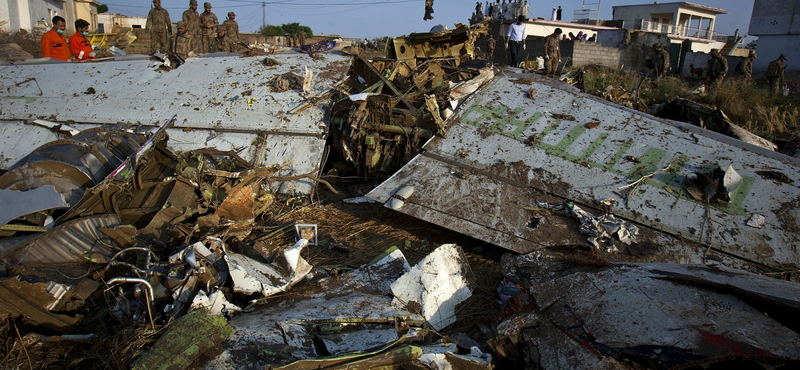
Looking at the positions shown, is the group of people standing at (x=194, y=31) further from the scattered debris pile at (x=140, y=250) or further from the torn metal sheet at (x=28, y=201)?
the torn metal sheet at (x=28, y=201)

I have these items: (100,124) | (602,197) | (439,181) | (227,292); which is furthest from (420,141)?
(100,124)

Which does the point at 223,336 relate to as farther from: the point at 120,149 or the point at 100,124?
the point at 100,124

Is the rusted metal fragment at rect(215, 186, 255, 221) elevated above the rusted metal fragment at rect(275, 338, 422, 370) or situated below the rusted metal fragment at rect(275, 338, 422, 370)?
above

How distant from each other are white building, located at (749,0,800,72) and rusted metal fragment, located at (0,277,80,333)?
953 inches

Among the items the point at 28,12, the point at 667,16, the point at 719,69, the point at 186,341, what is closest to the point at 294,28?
the point at 28,12

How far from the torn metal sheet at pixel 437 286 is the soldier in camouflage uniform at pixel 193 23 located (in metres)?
8.35

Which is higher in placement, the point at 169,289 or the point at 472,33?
the point at 472,33

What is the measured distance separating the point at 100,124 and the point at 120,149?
5.00ft

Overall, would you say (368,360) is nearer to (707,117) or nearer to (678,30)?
(707,117)

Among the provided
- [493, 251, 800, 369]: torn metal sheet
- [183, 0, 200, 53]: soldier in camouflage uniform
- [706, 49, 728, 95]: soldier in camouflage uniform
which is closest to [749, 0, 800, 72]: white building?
[706, 49, 728, 95]: soldier in camouflage uniform

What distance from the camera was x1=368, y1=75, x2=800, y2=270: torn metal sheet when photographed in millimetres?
3582

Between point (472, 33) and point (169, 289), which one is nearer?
point (169, 289)

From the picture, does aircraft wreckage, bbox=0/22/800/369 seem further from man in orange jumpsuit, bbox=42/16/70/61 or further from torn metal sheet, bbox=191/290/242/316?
man in orange jumpsuit, bbox=42/16/70/61

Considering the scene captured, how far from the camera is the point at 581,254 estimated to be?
322 centimetres
